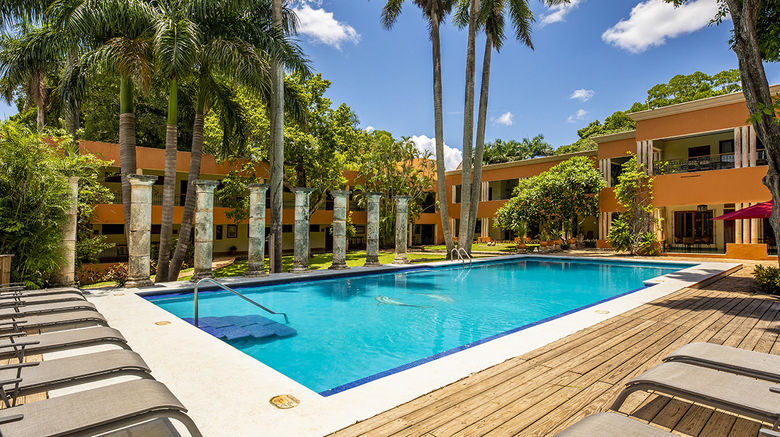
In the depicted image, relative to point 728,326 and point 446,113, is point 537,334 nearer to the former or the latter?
point 728,326

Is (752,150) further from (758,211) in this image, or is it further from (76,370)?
(76,370)

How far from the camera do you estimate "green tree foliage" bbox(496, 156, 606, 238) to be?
2334cm

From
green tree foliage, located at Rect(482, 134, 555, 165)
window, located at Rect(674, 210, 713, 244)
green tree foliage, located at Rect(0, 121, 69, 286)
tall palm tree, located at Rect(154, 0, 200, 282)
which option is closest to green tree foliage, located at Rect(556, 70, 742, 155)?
green tree foliage, located at Rect(482, 134, 555, 165)

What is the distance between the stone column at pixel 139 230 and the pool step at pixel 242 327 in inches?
127

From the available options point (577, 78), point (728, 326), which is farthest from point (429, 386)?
point (577, 78)

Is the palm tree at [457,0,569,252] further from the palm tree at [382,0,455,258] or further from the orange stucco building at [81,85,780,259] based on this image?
the orange stucco building at [81,85,780,259]

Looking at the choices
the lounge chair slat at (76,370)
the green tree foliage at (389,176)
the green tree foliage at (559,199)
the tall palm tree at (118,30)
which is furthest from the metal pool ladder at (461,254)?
the lounge chair slat at (76,370)

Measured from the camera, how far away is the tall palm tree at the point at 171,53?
9836 millimetres

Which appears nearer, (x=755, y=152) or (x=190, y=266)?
(x=755, y=152)

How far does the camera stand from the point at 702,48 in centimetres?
1984

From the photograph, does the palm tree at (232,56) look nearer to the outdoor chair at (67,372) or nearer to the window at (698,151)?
the outdoor chair at (67,372)

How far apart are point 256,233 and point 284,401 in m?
9.47

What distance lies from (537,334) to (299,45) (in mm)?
11503

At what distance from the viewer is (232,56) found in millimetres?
11312
